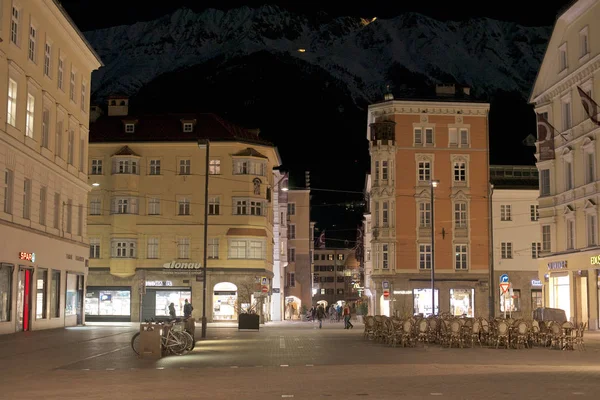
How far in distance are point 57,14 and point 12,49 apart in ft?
22.2

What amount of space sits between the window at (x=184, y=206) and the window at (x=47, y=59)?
26.1 metres

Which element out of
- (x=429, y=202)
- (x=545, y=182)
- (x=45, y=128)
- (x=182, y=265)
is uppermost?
(x=45, y=128)

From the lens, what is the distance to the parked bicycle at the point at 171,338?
2722cm

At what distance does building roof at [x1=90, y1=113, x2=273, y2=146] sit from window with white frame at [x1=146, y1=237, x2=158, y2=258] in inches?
318

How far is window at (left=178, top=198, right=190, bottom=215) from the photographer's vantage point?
233 feet

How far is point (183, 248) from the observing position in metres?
70.6

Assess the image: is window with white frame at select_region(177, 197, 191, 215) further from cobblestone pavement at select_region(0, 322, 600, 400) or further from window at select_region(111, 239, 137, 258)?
cobblestone pavement at select_region(0, 322, 600, 400)

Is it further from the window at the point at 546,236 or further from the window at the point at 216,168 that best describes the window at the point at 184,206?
the window at the point at 546,236

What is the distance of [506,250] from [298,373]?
56.0 m

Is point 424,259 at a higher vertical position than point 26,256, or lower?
higher

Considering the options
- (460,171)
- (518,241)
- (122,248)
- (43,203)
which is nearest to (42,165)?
(43,203)

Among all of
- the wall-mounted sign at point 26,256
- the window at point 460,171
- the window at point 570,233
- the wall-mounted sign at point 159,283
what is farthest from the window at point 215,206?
the wall-mounted sign at point 26,256

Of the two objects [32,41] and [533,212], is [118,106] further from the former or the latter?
[533,212]

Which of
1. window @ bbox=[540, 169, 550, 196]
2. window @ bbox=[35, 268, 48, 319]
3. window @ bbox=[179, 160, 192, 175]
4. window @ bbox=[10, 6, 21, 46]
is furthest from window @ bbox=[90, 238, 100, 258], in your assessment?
window @ bbox=[540, 169, 550, 196]
